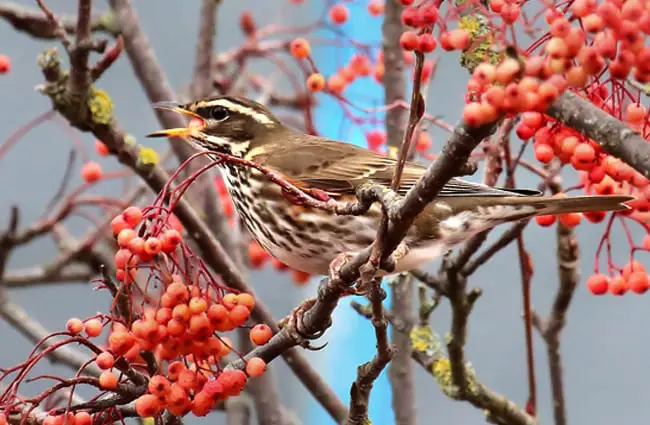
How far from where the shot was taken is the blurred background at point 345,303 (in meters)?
4.44

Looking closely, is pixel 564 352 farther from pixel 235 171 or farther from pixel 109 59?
pixel 109 59

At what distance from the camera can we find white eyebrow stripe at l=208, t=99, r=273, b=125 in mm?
2751

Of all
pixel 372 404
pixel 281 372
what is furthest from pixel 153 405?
pixel 281 372

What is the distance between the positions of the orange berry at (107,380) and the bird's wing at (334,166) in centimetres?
82

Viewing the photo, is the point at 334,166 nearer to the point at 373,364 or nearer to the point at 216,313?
the point at 373,364

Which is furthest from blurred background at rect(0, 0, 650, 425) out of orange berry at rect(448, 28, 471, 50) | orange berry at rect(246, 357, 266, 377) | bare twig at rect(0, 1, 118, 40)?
orange berry at rect(448, 28, 471, 50)

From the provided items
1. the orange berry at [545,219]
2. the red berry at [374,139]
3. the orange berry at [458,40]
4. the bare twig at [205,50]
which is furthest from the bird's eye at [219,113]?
the orange berry at [458,40]

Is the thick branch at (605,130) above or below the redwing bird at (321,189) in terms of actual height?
below

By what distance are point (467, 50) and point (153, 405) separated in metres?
0.72

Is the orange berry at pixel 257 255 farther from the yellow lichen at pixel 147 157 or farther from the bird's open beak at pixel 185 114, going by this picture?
the yellow lichen at pixel 147 157

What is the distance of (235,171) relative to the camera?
2.64m

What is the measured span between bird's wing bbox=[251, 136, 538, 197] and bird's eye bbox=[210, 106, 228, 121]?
130mm

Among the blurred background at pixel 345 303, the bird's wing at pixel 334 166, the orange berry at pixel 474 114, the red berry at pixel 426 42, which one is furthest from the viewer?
the blurred background at pixel 345 303

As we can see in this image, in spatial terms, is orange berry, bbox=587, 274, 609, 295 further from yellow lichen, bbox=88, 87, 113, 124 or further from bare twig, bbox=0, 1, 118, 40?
bare twig, bbox=0, 1, 118, 40
